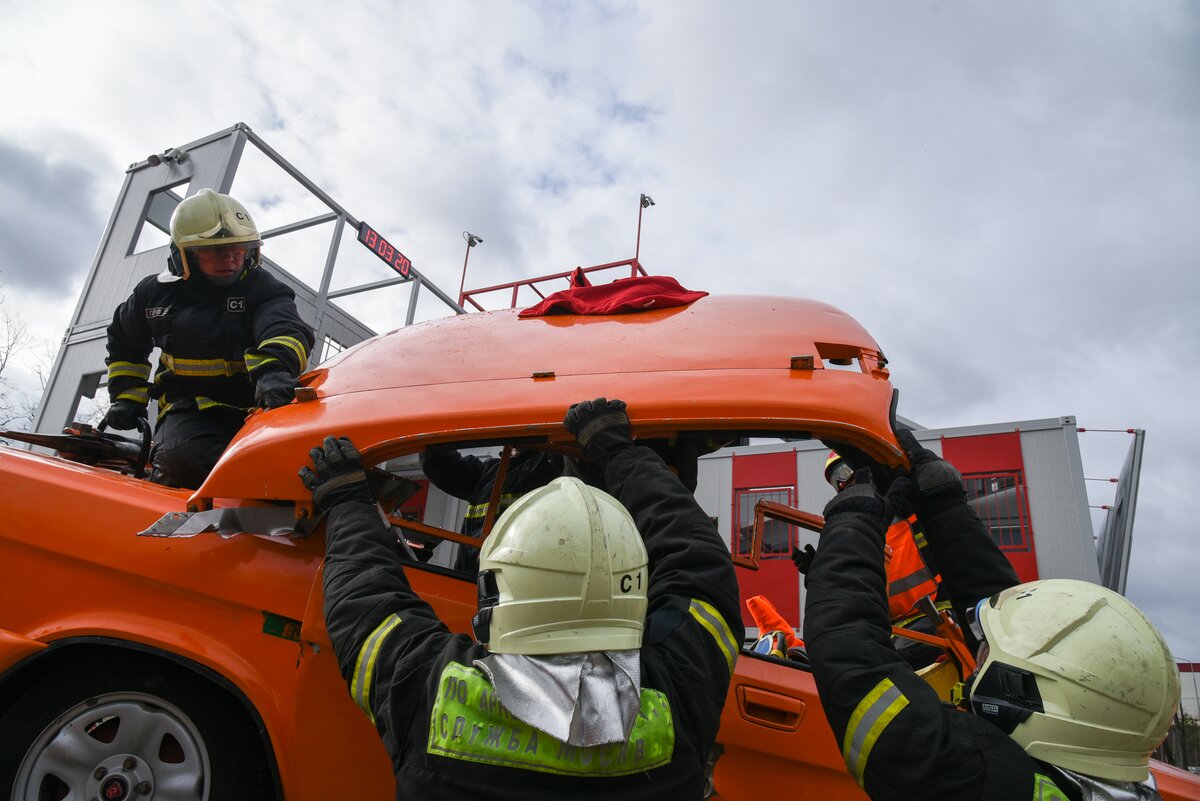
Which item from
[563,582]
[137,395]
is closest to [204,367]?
[137,395]

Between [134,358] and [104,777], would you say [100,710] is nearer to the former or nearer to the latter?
[104,777]

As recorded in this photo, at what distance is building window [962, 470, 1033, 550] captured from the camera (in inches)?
309

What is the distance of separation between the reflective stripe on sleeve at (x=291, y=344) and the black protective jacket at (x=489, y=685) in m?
1.16

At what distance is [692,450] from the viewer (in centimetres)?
237

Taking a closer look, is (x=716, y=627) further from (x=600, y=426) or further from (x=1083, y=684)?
(x=1083, y=684)

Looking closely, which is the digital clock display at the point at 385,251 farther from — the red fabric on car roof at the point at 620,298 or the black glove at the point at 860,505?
the black glove at the point at 860,505

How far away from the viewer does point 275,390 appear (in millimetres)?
2408

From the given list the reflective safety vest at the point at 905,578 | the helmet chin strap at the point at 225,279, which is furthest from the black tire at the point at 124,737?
the reflective safety vest at the point at 905,578

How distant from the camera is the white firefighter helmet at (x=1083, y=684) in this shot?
1469 mm

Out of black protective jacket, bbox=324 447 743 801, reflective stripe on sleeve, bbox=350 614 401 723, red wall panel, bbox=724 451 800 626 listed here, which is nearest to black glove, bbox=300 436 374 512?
black protective jacket, bbox=324 447 743 801

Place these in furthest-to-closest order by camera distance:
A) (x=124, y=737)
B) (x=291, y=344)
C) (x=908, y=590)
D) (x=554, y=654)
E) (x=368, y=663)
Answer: (x=908, y=590) → (x=291, y=344) → (x=124, y=737) → (x=368, y=663) → (x=554, y=654)

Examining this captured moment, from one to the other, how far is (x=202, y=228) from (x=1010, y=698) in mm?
3259

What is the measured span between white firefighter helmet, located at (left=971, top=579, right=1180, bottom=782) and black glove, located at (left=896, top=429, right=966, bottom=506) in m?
0.57

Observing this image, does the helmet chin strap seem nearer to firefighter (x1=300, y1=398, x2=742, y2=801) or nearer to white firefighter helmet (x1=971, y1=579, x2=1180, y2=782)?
firefighter (x1=300, y1=398, x2=742, y2=801)
